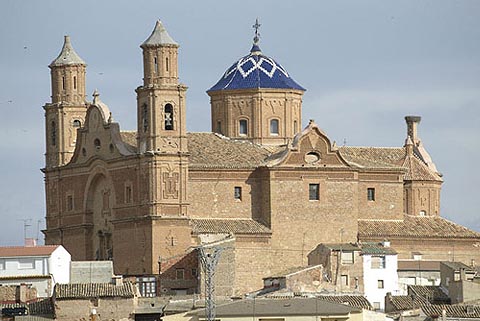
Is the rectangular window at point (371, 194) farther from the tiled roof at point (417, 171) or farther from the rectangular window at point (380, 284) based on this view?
the rectangular window at point (380, 284)

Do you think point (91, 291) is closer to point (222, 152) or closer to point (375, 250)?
point (222, 152)

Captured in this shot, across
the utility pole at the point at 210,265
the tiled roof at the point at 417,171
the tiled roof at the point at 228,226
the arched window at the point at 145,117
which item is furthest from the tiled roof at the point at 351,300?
the tiled roof at the point at 417,171

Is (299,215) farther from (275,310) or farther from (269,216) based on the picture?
(275,310)

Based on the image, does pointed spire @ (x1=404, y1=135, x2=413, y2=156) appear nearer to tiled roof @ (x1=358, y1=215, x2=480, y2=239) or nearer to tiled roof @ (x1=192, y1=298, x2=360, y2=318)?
tiled roof @ (x1=358, y1=215, x2=480, y2=239)

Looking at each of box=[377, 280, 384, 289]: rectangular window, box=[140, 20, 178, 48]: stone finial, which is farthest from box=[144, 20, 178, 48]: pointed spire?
box=[377, 280, 384, 289]: rectangular window

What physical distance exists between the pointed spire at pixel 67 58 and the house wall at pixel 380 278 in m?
17.7

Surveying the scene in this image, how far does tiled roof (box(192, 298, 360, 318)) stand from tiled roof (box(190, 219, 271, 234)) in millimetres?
14601

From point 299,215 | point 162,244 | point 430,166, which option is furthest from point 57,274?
point 430,166

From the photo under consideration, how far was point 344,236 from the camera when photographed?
10950cm

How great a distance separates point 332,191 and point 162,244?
9.29 meters

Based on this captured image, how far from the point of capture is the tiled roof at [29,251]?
104000mm

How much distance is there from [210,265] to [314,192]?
14.7 m

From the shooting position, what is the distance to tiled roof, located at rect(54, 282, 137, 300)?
96062 mm

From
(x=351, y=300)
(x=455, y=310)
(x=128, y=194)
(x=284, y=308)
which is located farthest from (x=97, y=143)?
(x=284, y=308)
